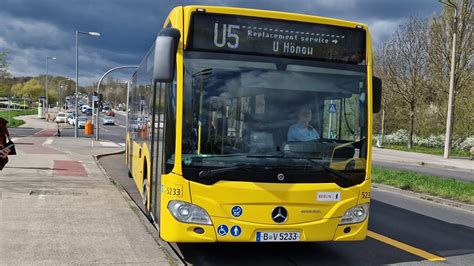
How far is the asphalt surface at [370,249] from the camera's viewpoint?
6027mm

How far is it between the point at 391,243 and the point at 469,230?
2149 millimetres

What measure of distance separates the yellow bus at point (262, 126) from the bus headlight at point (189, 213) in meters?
0.01

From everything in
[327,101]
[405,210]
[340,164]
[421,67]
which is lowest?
[405,210]

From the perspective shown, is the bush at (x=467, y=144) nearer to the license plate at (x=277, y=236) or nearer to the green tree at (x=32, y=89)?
the license plate at (x=277, y=236)

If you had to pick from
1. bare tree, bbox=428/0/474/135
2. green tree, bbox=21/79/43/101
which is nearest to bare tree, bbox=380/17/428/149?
bare tree, bbox=428/0/474/135

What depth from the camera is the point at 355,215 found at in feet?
18.4

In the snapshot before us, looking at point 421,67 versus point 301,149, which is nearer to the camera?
point 301,149

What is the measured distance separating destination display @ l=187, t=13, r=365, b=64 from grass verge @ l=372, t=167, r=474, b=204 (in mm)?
7046

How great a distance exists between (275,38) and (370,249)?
320cm

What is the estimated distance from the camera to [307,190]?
5.32 meters

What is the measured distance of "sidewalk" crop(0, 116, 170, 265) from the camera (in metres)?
5.40

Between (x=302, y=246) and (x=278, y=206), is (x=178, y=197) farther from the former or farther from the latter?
(x=302, y=246)

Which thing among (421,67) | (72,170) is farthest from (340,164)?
(421,67)

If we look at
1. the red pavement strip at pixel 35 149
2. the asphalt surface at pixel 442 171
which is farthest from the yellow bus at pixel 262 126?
the red pavement strip at pixel 35 149
